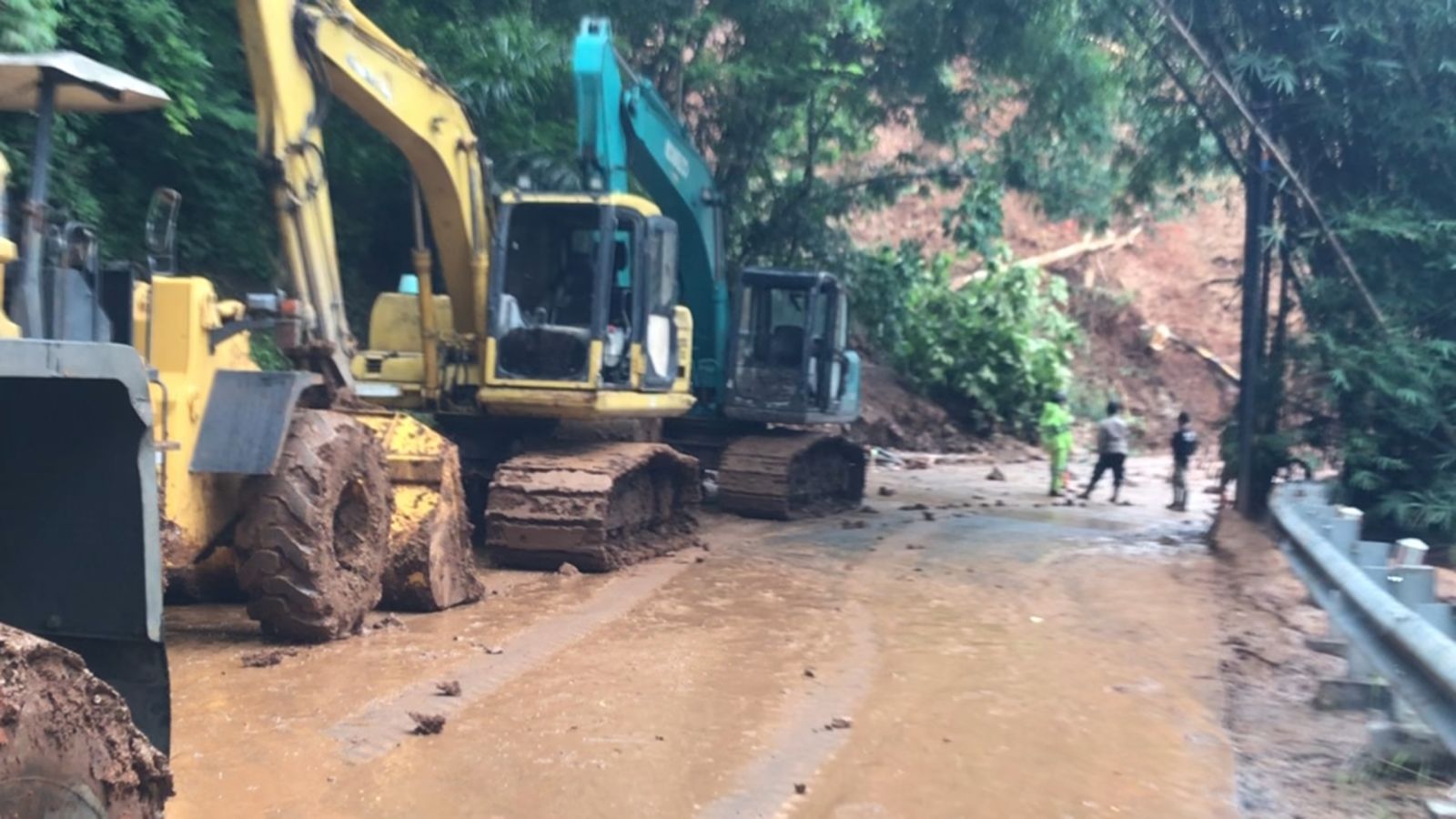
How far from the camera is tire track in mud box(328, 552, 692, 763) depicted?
5820 mm

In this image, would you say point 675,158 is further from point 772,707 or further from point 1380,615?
A: point 1380,615

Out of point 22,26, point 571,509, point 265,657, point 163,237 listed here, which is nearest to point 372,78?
point 22,26

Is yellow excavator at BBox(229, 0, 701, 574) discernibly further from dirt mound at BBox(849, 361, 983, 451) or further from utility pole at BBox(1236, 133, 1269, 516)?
dirt mound at BBox(849, 361, 983, 451)

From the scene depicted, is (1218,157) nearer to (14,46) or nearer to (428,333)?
(428,333)

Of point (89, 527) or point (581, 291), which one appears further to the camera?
point (581, 291)

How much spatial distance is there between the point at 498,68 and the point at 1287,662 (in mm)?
9708

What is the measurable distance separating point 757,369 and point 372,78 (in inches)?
281

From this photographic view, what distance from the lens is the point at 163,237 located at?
6699mm

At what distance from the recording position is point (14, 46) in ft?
28.2

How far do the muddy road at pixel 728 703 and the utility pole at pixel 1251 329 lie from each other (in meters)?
3.24

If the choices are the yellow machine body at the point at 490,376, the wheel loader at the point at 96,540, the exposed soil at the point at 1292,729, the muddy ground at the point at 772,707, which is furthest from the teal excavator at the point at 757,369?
the wheel loader at the point at 96,540

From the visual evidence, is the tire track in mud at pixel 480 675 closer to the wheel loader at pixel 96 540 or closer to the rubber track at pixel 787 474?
the wheel loader at pixel 96 540

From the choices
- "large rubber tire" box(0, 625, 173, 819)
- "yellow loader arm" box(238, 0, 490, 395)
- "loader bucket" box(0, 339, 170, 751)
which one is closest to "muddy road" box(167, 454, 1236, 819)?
"loader bucket" box(0, 339, 170, 751)

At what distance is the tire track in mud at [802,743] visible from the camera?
5.25 meters
